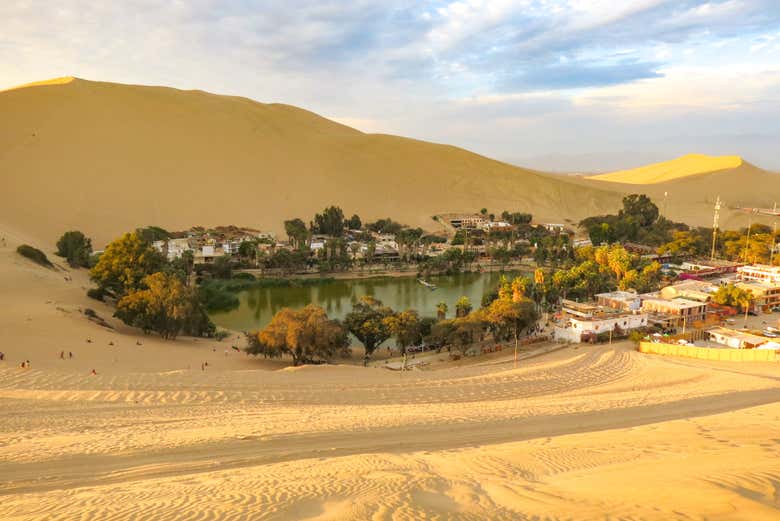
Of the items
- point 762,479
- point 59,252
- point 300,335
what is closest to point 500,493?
point 762,479

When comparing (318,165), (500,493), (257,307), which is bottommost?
(257,307)

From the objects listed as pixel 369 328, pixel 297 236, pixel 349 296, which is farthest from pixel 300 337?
pixel 297 236

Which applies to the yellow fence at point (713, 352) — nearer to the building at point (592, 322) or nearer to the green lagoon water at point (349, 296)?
the building at point (592, 322)

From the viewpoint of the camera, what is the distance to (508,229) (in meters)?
58.3

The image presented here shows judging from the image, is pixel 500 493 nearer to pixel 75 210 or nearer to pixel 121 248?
pixel 121 248

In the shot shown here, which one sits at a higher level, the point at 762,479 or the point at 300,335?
the point at 762,479

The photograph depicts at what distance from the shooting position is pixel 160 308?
21.3 m

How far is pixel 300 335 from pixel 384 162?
6786 cm

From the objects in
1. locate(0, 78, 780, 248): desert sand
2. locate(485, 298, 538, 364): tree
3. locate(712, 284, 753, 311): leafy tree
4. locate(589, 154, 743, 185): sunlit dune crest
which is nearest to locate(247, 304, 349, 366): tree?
locate(485, 298, 538, 364): tree

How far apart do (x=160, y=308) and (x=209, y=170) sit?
168 feet

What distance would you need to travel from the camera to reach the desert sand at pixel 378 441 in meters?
5.86

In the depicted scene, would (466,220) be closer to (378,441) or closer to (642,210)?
(642,210)

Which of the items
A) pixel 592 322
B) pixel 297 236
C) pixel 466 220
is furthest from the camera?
pixel 466 220

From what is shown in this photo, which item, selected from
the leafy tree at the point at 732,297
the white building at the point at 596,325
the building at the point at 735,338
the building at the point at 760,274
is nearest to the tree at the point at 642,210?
the building at the point at 760,274
